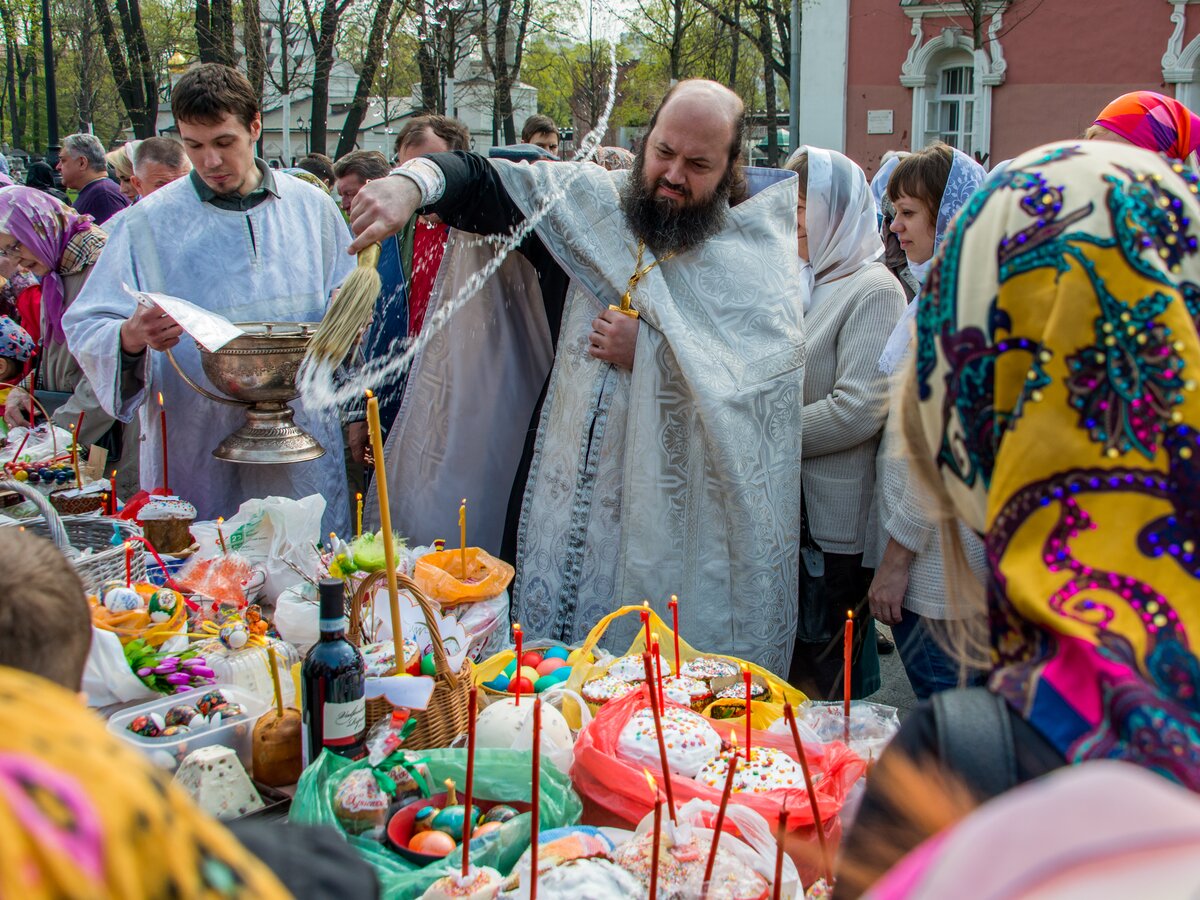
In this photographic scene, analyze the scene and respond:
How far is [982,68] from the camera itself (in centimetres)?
2003

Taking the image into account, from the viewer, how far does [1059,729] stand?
2.87 ft

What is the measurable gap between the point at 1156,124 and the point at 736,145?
3.86 ft

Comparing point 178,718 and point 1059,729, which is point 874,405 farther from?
point 1059,729

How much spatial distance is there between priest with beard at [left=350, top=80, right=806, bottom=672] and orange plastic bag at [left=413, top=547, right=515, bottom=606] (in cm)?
51

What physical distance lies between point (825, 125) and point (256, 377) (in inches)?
778

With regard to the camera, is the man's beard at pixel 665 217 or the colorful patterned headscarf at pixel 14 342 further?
the colorful patterned headscarf at pixel 14 342

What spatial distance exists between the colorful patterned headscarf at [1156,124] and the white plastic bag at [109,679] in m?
2.87

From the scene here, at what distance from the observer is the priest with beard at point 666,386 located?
310cm

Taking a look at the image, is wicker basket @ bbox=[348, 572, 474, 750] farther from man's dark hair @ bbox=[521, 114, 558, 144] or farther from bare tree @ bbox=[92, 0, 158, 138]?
bare tree @ bbox=[92, 0, 158, 138]

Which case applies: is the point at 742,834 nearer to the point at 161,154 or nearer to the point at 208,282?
the point at 208,282

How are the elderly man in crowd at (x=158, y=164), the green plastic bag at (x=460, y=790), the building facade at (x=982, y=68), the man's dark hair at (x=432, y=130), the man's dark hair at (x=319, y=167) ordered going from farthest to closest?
the building facade at (x=982, y=68) < the man's dark hair at (x=319, y=167) < the elderly man in crowd at (x=158, y=164) < the man's dark hair at (x=432, y=130) < the green plastic bag at (x=460, y=790)

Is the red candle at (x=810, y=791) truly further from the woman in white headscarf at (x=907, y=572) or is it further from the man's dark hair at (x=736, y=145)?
the man's dark hair at (x=736, y=145)

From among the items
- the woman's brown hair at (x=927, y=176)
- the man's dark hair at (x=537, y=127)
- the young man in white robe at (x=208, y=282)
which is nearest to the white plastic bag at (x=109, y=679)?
the young man in white robe at (x=208, y=282)

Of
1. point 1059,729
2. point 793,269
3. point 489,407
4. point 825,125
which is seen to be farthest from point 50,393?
point 825,125
